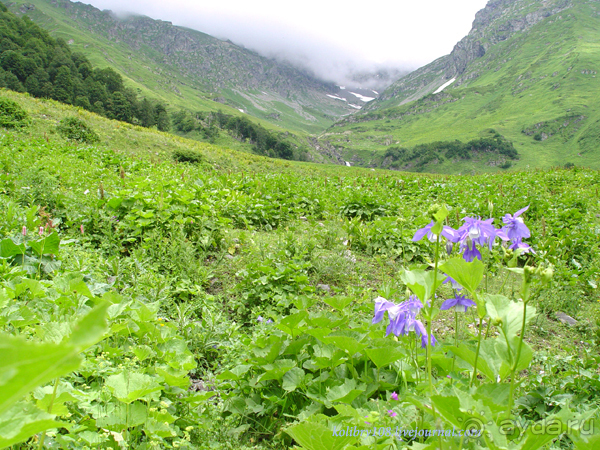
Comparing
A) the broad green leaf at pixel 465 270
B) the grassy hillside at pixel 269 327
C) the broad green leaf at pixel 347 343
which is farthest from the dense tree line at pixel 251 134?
the broad green leaf at pixel 465 270

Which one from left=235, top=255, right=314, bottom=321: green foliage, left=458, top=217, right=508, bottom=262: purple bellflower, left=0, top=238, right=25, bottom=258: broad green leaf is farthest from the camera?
left=235, top=255, right=314, bottom=321: green foliage

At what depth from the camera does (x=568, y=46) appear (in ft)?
527

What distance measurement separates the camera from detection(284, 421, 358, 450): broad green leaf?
4.14 ft

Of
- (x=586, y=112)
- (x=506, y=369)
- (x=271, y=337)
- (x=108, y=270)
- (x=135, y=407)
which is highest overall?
(x=586, y=112)

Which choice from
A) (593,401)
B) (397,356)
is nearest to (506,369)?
(397,356)

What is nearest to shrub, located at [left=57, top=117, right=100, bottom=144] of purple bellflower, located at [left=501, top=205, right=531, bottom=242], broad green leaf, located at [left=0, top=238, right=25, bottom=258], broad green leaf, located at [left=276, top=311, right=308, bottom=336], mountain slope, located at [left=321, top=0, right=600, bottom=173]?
broad green leaf, located at [left=0, top=238, right=25, bottom=258]

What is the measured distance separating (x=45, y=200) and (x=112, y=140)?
40.8ft

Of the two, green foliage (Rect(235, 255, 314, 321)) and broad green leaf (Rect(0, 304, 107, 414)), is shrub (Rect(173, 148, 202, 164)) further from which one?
broad green leaf (Rect(0, 304, 107, 414))

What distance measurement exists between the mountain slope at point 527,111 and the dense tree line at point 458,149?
143 centimetres

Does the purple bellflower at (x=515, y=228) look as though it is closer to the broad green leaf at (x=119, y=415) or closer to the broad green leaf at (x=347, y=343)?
the broad green leaf at (x=347, y=343)

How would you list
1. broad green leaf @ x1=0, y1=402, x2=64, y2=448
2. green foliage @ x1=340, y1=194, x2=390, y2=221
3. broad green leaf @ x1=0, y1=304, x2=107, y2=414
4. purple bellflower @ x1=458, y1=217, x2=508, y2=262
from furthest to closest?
green foliage @ x1=340, y1=194, x2=390, y2=221 < purple bellflower @ x1=458, y1=217, x2=508, y2=262 < broad green leaf @ x1=0, y1=402, x2=64, y2=448 < broad green leaf @ x1=0, y1=304, x2=107, y2=414

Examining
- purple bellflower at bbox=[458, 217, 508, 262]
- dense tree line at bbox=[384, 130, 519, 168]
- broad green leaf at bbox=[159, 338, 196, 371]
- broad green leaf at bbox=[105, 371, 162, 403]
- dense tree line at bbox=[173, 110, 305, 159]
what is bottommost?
broad green leaf at bbox=[159, 338, 196, 371]

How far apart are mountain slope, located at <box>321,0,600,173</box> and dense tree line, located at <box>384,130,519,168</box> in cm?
143

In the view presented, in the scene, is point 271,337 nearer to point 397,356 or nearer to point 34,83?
point 397,356
